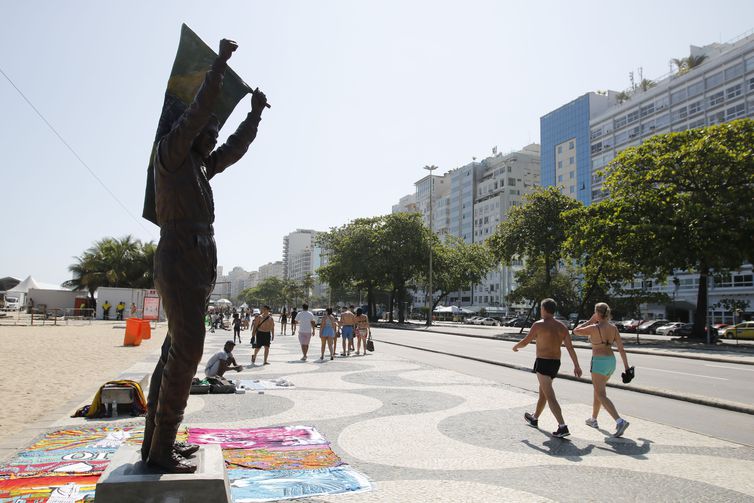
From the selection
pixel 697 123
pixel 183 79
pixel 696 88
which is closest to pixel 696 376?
pixel 183 79

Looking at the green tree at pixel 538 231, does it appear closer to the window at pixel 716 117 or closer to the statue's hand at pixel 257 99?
the window at pixel 716 117

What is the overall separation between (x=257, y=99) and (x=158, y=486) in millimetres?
2701

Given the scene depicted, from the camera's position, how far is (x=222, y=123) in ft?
13.1

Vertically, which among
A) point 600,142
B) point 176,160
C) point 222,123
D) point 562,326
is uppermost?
point 600,142

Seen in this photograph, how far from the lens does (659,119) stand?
65000 millimetres

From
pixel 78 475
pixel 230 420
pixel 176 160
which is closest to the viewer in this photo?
pixel 176 160

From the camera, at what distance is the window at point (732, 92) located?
2147 inches

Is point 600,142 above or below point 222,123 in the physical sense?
above

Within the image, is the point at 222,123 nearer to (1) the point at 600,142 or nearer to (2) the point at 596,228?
(2) the point at 596,228

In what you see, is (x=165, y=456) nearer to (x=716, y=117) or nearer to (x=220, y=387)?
(x=220, y=387)

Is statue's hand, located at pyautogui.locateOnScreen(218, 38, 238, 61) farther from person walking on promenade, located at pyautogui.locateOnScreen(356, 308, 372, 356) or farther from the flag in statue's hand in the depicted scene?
person walking on promenade, located at pyautogui.locateOnScreen(356, 308, 372, 356)

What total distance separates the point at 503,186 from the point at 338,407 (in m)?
102

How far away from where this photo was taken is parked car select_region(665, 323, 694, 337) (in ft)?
121

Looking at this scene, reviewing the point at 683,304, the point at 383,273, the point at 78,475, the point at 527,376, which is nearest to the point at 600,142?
the point at 683,304
